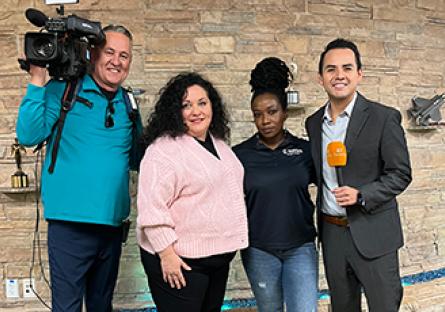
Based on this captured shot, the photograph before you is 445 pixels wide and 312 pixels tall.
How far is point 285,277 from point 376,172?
57 cm

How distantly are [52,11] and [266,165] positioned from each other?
5.34 feet

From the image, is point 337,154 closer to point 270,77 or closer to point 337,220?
point 337,220

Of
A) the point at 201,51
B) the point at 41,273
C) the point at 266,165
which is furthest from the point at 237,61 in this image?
the point at 41,273

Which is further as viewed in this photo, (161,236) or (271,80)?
(271,80)

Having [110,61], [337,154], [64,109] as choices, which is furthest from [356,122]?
[64,109]

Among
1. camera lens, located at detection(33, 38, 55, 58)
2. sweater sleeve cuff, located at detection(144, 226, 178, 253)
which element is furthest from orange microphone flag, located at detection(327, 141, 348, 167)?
camera lens, located at detection(33, 38, 55, 58)

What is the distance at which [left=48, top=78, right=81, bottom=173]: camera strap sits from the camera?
1.52 meters

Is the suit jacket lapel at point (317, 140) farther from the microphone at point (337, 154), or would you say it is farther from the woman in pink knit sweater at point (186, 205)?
the woman in pink knit sweater at point (186, 205)

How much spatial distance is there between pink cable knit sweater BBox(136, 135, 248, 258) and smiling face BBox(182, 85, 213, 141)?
0.15ft

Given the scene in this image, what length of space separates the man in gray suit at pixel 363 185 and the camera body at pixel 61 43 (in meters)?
0.92

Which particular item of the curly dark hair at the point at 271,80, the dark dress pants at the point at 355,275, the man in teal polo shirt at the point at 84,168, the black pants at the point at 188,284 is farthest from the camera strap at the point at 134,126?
the dark dress pants at the point at 355,275

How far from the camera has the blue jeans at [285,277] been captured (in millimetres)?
1667

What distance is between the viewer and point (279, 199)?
167 centimetres

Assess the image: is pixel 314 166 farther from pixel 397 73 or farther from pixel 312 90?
pixel 397 73
